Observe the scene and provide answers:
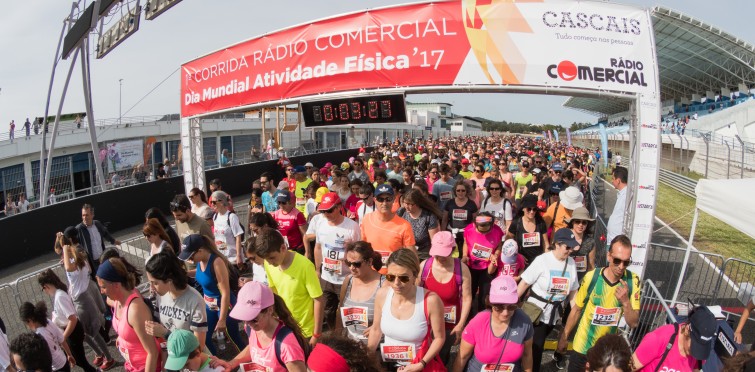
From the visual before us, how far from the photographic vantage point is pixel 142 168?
675 inches

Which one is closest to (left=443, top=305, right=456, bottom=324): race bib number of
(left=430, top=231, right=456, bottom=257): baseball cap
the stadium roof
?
(left=430, top=231, right=456, bottom=257): baseball cap

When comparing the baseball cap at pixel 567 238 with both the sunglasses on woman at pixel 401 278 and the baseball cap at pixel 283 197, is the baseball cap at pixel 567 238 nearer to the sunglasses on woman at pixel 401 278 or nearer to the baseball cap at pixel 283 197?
the sunglasses on woman at pixel 401 278

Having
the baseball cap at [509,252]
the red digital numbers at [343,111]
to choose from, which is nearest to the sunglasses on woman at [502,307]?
the baseball cap at [509,252]

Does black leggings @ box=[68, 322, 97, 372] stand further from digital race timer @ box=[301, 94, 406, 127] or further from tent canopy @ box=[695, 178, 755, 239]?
tent canopy @ box=[695, 178, 755, 239]

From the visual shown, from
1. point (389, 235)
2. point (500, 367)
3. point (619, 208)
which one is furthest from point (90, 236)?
point (619, 208)

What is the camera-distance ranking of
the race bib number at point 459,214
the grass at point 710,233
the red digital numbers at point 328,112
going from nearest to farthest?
the race bib number at point 459,214 < the red digital numbers at point 328,112 < the grass at point 710,233

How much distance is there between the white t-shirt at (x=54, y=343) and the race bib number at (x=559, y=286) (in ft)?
14.2

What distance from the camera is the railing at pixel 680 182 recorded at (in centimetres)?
1960

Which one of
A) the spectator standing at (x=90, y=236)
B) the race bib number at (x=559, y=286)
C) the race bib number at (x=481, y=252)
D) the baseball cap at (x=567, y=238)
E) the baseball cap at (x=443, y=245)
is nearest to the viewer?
the baseball cap at (x=443, y=245)

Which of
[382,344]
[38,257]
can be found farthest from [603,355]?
[38,257]

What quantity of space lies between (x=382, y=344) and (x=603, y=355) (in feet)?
4.70

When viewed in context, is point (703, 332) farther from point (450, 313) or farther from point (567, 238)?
point (450, 313)

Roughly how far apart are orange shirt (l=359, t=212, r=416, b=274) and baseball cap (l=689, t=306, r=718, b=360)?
254 cm

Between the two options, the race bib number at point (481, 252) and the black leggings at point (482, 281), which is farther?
the black leggings at point (482, 281)
